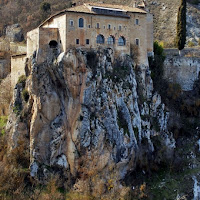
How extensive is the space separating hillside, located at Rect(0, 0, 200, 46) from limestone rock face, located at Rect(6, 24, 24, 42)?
294 centimetres

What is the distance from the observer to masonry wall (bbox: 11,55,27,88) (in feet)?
148

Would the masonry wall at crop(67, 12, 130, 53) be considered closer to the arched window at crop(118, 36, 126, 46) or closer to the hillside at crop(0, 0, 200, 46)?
the arched window at crop(118, 36, 126, 46)

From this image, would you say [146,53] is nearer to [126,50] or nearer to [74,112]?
[126,50]

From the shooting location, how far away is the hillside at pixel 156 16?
71.4 metres

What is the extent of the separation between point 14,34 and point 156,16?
2783 centimetres

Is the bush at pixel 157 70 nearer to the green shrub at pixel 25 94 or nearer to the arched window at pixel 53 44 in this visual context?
the arched window at pixel 53 44

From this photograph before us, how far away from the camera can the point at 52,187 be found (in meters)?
39.2

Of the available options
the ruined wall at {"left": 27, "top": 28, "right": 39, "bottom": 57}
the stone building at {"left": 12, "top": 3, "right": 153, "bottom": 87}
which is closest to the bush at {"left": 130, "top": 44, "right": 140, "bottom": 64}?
the stone building at {"left": 12, "top": 3, "right": 153, "bottom": 87}

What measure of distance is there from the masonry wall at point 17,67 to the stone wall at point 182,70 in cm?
1787

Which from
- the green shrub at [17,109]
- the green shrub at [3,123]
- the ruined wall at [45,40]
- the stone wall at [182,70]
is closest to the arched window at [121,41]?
the ruined wall at [45,40]

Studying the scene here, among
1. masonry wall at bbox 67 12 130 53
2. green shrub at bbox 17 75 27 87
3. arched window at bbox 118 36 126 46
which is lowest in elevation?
green shrub at bbox 17 75 27 87

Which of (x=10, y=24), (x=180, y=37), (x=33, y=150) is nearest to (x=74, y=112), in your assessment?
(x=33, y=150)

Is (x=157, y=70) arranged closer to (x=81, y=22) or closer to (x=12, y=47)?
(x=81, y=22)

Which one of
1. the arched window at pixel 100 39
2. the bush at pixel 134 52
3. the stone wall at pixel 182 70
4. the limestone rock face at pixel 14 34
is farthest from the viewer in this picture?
the limestone rock face at pixel 14 34
